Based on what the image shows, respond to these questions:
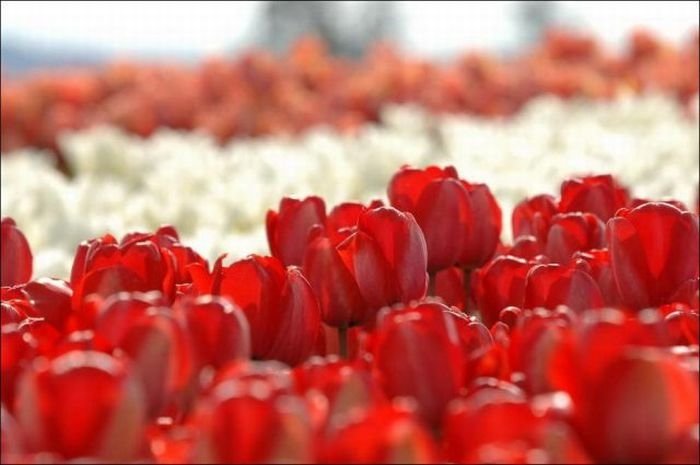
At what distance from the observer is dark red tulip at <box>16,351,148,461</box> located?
2.79 feet

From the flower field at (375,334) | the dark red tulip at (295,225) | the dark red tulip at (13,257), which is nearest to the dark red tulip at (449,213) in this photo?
the flower field at (375,334)

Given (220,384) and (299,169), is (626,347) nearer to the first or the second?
(220,384)

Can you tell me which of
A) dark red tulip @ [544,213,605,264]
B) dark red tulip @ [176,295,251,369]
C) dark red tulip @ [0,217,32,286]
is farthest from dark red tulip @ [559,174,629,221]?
dark red tulip @ [176,295,251,369]

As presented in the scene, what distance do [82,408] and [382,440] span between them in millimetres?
202

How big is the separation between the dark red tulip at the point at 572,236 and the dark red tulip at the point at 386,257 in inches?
12.9

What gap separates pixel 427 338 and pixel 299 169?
297cm

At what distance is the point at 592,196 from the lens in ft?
6.02

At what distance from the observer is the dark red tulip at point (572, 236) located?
168 centimetres

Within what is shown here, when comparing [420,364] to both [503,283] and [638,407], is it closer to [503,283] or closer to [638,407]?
[638,407]

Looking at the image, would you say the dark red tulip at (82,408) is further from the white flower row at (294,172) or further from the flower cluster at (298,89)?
the flower cluster at (298,89)

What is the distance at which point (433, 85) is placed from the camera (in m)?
6.81

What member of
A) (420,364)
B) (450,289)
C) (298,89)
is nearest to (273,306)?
(420,364)

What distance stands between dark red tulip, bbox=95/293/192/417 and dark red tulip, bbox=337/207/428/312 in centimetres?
43

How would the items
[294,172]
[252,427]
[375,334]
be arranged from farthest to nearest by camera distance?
[294,172] < [375,334] < [252,427]
